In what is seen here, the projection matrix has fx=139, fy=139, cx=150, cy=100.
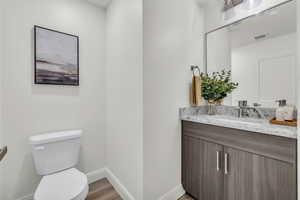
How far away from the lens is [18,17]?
1354 millimetres

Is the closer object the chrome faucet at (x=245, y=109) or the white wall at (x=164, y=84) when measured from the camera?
the white wall at (x=164, y=84)

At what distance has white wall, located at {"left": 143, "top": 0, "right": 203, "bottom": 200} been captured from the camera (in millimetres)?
1271

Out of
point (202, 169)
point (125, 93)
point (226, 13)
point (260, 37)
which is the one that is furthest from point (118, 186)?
point (226, 13)

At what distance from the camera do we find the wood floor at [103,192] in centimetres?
154

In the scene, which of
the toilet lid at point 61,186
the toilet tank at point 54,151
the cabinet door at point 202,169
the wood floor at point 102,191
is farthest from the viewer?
the wood floor at point 102,191

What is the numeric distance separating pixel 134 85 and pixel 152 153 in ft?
2.17

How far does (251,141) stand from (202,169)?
0.54m

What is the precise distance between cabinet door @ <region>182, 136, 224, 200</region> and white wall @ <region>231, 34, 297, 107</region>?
682mm

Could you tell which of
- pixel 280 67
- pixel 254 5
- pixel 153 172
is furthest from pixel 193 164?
pixel 254 5

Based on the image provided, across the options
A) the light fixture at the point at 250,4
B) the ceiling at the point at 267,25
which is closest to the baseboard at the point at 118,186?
the ceiling at the point at 267,25

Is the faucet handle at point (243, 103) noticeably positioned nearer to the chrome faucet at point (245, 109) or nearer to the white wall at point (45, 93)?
the chrome faucet at point (245, 109)

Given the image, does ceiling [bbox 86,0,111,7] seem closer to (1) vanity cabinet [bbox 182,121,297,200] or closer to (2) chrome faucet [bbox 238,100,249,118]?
(1) vanity cabinet [bbox 182,121,297,200]

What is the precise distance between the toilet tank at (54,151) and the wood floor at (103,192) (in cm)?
44

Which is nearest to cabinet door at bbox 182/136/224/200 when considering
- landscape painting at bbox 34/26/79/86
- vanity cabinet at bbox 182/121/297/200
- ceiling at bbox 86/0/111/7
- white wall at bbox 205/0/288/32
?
vanity cabinet at bbox 182/121/297/200
